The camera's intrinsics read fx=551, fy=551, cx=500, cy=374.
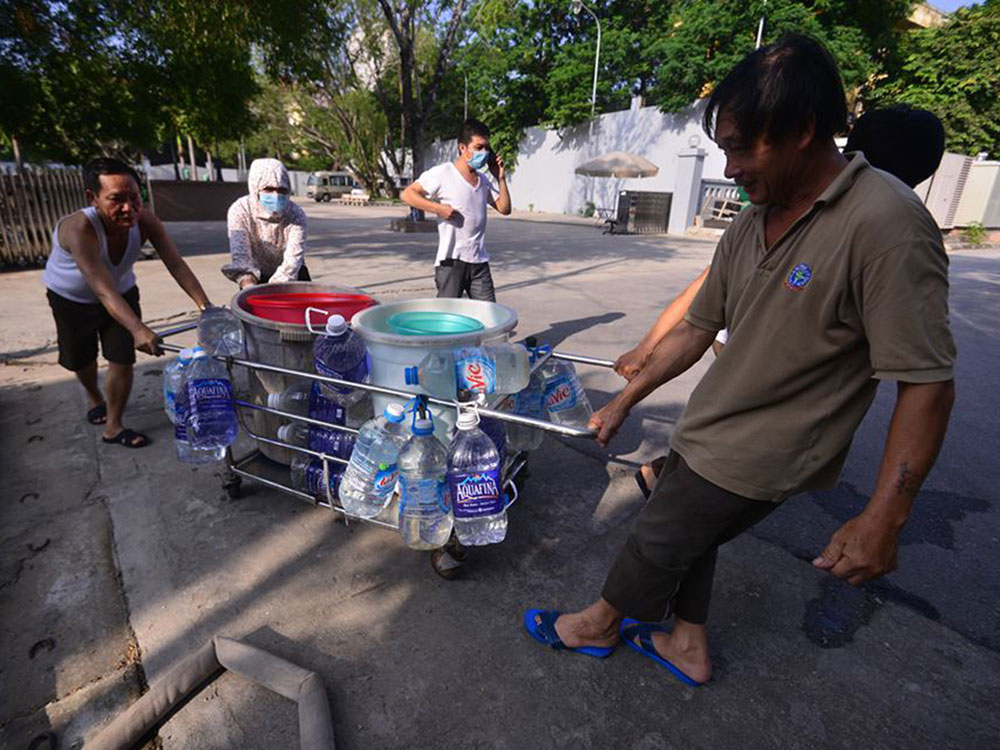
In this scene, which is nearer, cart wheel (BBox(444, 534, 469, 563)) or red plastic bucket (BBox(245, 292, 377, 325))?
cart wheel (BBox(444, 534, 469, 563))

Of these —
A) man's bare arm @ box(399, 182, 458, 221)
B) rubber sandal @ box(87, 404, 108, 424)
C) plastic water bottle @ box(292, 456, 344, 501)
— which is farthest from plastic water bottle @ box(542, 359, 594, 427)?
rubber sandal @ box(87, 404, 108, 424)

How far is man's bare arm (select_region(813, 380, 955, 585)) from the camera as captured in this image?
1.14 metres

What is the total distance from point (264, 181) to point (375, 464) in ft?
7.18

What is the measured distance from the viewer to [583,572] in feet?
7.82

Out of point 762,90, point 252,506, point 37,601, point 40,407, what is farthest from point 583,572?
point 40,407

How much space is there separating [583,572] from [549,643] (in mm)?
466

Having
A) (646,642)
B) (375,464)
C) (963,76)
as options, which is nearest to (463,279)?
(375,464)

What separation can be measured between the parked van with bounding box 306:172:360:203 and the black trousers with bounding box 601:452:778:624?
37.1 meters

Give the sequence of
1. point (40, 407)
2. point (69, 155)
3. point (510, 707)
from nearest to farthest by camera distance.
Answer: point (510, 707), point (40, 407), point (69, 155)

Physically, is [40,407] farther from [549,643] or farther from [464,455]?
[549,643]

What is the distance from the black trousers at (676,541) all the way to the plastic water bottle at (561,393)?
81cm

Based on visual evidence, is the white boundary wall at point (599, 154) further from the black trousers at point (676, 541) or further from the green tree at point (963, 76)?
the black trousers at point (676, 541)

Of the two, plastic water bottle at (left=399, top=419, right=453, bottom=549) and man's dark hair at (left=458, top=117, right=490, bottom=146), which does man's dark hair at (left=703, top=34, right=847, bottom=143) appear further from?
man's dark hair at (left=458, top=117, right=490, bottom=146)

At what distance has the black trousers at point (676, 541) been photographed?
1.53 meters
